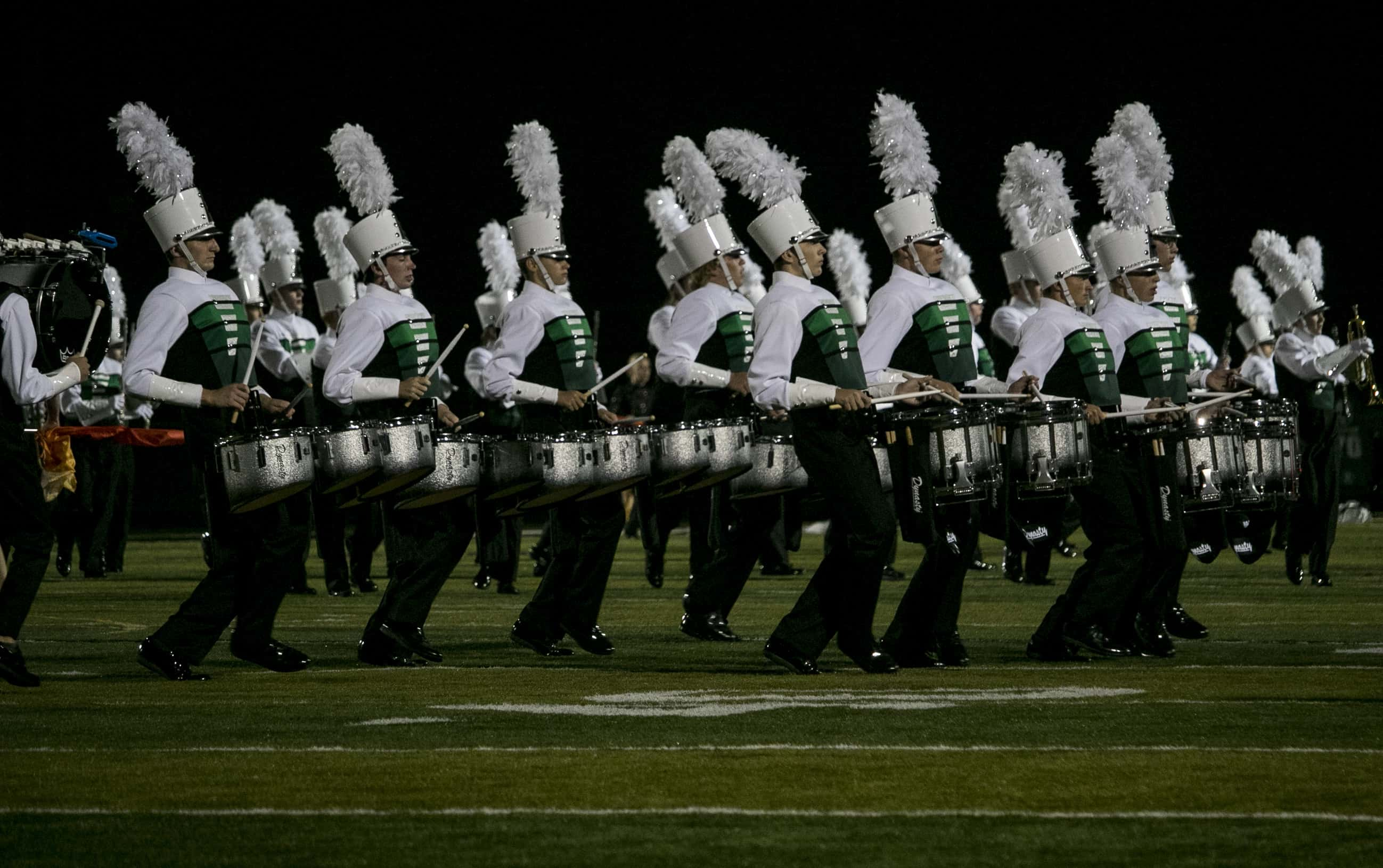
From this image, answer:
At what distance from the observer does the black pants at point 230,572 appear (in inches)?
320

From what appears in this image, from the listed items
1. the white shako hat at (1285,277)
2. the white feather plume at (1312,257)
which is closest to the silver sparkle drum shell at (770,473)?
the white shako hat at (1285,277)

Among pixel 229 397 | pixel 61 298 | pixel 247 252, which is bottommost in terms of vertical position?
pixel 229 397

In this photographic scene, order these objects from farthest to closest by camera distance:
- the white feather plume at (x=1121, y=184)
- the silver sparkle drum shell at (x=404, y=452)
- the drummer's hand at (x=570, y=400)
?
the white feather plume at (x=1121, y=184)
the drummer's hand at (x=570, y=400)
the silver sparkle drum shell at (x=404, y=452)

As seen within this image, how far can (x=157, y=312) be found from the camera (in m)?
8.19

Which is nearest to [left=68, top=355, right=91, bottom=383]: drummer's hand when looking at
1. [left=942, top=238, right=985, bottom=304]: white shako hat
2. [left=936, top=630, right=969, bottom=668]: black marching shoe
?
[left=936, top=630, right=969, bottom=668]: black marching shoe

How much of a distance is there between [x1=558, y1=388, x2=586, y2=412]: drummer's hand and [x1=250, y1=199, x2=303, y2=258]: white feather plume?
21.3 feet

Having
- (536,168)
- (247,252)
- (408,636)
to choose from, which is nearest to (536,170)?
(536,168)

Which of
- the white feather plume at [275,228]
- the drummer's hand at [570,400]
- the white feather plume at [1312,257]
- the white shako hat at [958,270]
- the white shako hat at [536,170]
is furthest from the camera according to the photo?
the white shako hat at [958,270]

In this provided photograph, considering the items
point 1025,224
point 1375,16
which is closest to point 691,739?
point 1025,224

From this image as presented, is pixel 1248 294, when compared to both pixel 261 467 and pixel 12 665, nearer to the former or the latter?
pixel 261 467

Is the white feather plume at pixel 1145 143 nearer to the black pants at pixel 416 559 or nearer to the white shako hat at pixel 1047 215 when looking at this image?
the white shako hat at pixel 1047 215

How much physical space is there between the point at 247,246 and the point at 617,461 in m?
7.49

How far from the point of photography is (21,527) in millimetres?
7953

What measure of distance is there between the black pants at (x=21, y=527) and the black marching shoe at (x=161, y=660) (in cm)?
46
